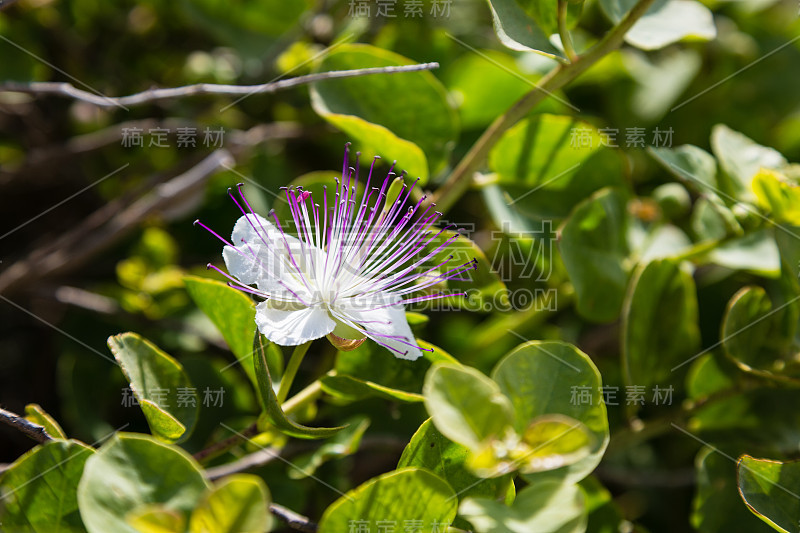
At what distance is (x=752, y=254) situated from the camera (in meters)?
1.36

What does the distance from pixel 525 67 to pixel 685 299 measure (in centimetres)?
65

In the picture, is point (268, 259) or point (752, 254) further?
point (752, 254)

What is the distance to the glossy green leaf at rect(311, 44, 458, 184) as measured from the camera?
4.29ft

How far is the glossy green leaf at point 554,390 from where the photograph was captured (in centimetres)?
93

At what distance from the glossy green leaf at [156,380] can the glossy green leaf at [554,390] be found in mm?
439

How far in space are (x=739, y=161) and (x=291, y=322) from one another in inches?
35.3

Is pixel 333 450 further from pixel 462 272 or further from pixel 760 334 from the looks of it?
pixel 760 334

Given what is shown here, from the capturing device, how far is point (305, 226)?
3.69 ft

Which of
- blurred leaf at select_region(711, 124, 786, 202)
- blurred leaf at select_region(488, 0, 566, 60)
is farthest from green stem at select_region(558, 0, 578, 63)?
blurred leaf at select_region(711, 124, 786, 202)

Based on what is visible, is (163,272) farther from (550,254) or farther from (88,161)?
(550,254)

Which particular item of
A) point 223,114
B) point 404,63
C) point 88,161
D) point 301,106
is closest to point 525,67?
point 404,63

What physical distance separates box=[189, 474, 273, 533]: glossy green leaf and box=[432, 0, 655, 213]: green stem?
0.69 meters

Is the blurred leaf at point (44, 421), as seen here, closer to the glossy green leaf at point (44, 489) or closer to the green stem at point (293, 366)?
the glossy green leaf at point (44, 489)

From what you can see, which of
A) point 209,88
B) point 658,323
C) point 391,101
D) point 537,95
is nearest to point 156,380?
point 209,88
